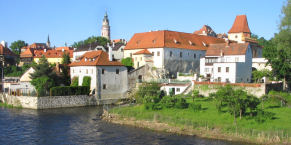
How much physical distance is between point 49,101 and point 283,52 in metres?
38.2

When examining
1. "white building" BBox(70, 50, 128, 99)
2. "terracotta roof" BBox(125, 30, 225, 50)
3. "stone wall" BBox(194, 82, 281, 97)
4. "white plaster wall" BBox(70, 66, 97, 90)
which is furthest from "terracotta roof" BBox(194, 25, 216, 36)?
"stone wall" BBox(194, 82, 281, 97)

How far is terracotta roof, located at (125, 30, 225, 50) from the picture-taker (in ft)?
226

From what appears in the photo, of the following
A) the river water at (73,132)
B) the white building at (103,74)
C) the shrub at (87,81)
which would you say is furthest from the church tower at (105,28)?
the river water at (73,132)

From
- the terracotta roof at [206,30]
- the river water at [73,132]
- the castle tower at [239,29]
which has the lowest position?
the river water at [73,132]

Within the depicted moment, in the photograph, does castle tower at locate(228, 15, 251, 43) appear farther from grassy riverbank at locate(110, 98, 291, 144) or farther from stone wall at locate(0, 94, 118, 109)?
grassy riverbank at locate(110, 98, 291, 144)

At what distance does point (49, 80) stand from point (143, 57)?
2100 cm

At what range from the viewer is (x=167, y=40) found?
226 ft

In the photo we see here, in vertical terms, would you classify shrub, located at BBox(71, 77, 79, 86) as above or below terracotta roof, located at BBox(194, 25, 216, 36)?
below

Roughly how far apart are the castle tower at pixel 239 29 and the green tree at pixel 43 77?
5428 centimetres

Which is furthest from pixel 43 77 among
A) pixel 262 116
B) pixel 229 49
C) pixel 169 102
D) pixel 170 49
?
pixel 262 116

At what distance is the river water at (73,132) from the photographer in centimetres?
2953

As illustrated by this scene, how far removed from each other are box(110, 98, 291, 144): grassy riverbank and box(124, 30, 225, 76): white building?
27.9 m

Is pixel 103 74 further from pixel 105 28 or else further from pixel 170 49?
pixel 105 28

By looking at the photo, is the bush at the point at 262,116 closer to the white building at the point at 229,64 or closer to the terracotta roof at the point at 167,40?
the white building at the point at 229,64
